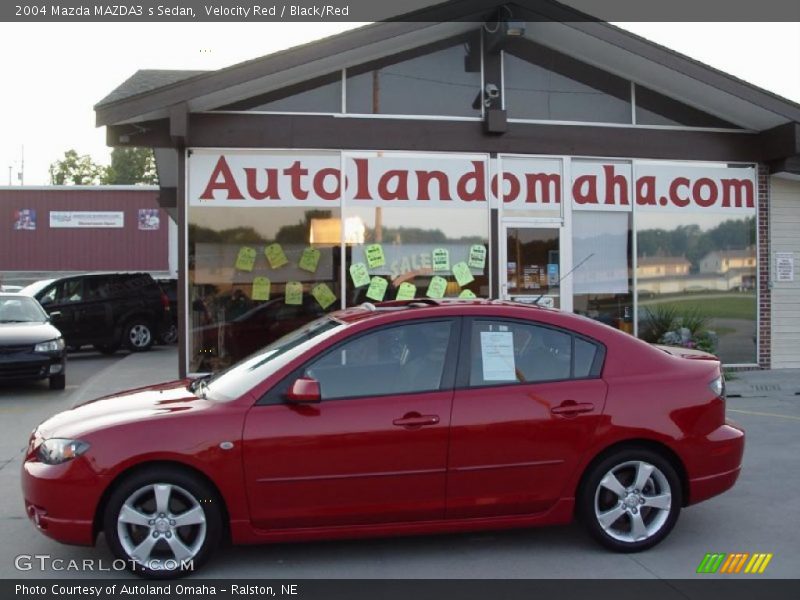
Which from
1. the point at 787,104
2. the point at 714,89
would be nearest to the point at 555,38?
the point at 714,89

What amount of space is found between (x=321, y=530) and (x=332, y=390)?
0.80 m

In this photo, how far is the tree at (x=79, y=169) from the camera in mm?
83812

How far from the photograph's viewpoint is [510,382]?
5.09 meters

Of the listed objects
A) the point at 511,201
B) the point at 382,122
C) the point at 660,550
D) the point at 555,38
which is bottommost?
the point at 660,550

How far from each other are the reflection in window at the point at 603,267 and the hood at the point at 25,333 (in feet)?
24.7

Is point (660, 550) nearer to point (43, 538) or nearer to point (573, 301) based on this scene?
point (43, 538)

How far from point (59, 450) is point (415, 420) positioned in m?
2.01

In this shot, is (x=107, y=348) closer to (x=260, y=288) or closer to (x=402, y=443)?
(x=260, y=288)

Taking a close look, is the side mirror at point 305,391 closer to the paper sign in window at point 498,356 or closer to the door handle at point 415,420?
the door handle at point 415,420

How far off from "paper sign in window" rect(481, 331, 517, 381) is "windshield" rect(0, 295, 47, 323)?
9540 millimetres

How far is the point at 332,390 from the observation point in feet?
16.1
